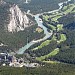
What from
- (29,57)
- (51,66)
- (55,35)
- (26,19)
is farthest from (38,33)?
(51,66)

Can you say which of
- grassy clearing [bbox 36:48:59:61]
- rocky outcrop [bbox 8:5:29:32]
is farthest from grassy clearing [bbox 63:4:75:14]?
grassy clearing [bbox 36:48:59:61]

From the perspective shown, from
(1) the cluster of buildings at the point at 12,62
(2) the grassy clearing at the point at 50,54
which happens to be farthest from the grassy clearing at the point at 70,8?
(1) the cluster of buildings at the point at 12,62

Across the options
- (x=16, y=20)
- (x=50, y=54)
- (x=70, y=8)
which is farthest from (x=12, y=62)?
(x=70, y=8)

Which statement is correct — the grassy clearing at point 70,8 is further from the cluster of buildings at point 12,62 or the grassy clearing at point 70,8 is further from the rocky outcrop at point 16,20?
the cluster of buildings at point 12,62

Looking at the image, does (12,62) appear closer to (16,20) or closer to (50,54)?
(50,54)

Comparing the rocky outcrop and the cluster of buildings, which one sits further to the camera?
the rocky outcrop

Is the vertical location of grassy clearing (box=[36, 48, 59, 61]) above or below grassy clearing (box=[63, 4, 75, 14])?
below

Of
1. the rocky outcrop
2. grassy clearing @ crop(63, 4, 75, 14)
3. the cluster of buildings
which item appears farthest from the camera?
grassy clearing @ crop(63, 4, 75, 14)

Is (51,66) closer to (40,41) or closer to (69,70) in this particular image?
(69,70)

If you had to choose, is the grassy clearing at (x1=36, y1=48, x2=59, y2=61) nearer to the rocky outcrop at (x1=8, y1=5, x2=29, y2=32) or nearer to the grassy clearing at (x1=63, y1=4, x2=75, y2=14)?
the rocky outcrop at (x1=8, y1=5, x2=29, y2=32)
